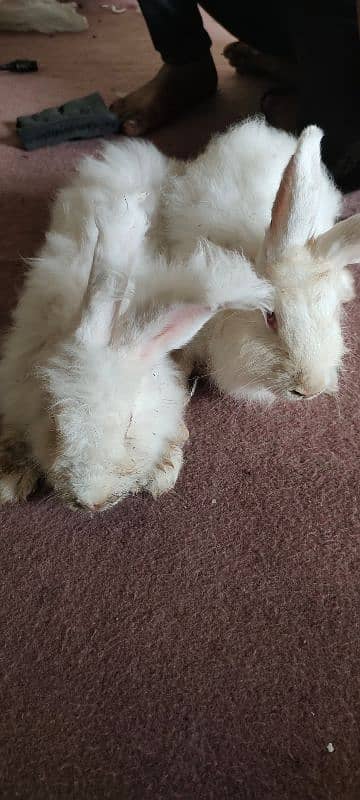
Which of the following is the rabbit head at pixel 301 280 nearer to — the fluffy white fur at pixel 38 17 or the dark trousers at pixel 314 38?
the dark trousers at pixel 314 38

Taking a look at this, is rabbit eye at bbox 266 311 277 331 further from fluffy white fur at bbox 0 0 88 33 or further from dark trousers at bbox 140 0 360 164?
fluffy white fur at bbox 0 0 88 33

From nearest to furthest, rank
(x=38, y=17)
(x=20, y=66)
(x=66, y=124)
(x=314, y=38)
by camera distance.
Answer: (x=314, y=38) → (x=66, y=124) → (x=20, y=66) → (x=38, y=17)

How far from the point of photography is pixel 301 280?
1021mm

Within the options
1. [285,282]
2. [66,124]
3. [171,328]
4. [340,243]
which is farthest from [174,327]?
[66,124]

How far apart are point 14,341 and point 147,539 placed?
0.44 metres

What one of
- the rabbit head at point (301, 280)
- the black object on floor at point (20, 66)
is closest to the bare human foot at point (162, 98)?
the black object on floor at point (20, 66)

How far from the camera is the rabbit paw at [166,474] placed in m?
1.12

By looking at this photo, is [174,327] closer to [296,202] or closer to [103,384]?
[103,384]

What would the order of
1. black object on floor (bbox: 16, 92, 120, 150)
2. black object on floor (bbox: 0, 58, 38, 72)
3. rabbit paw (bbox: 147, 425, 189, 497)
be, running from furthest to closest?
black object on floor (bbox: 0, 58, 38, 72), black object on floor (bbox: 16, 92, 120, 150), rabbit paw (bbox: 147, 425, 189, 497)

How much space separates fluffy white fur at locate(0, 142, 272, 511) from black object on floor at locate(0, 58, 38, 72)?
1.41m

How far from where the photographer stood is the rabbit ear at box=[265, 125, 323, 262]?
102 centimetres

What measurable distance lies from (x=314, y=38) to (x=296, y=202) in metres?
0.78

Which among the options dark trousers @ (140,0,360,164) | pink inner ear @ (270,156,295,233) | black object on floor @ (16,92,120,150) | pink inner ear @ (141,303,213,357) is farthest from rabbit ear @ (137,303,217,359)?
black object on floor @ (16,92,120,150)

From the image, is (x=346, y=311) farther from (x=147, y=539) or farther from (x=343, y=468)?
(x=147, y=539)
